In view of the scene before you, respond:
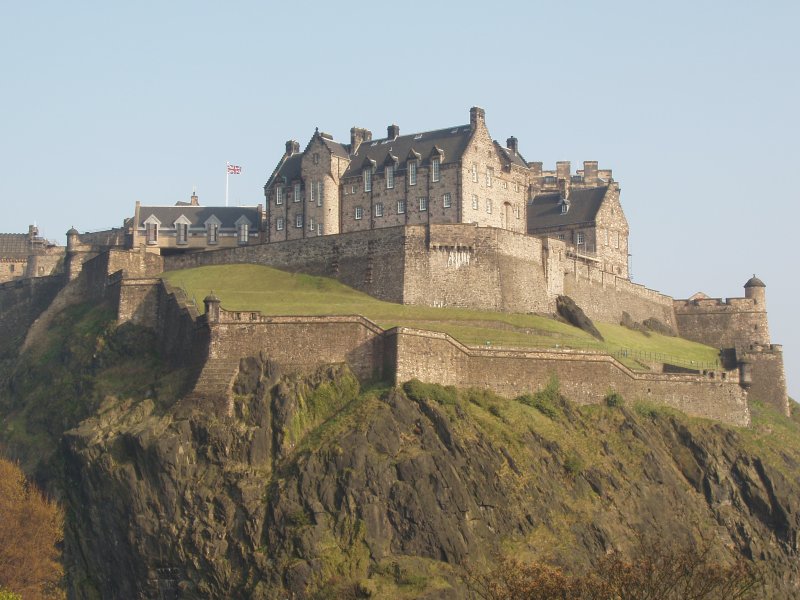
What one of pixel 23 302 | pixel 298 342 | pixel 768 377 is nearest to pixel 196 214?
pixel 23 302

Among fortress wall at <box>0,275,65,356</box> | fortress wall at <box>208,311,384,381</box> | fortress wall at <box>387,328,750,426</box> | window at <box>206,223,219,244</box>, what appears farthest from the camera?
window at <box>206,223,219,244</box>

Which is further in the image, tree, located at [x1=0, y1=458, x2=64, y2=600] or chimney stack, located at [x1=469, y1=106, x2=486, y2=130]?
chimney stack, located at [x1=469, y1=106, x2=486, y2=130]

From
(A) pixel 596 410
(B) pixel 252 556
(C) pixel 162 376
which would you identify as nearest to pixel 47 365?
(C) pixel 162 376

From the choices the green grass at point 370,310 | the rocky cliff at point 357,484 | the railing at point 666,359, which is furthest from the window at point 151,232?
the railing at point 666,359

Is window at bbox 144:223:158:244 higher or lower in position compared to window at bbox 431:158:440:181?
lower

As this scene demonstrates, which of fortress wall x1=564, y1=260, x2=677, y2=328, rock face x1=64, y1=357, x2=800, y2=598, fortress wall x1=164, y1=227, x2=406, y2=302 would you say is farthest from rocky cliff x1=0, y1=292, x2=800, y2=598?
fortress wall x1=564, y1=260, x2=677, y2=328

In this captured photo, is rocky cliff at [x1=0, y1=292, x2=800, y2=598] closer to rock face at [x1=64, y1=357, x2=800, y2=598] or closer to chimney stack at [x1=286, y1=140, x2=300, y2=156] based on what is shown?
rock face at [x1=64, y1=357, x2=800, y2=598]

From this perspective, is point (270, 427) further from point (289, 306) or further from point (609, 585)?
point (609, 585)

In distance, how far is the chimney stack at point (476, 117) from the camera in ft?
363

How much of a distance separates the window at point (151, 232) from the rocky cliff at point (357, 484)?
22569 millimetres

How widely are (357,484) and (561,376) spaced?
19.1m

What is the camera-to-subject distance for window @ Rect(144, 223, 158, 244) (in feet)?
382

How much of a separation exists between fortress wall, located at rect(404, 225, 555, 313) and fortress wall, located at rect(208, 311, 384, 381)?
15.4 metres

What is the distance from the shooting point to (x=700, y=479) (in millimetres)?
91688
